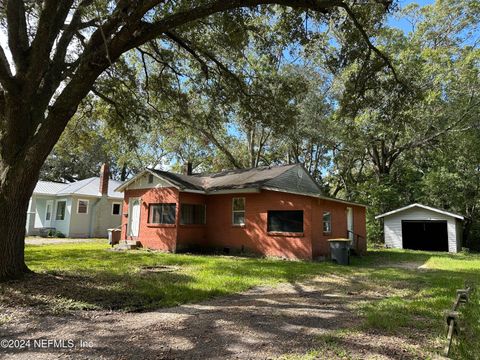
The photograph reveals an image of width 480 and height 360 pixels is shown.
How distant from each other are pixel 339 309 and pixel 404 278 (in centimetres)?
521

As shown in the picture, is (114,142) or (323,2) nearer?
(323,2)

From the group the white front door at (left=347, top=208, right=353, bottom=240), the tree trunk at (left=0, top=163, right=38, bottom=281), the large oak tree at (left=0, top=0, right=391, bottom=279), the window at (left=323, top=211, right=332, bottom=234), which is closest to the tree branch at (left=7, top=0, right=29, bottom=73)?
the large oak tree at (left=0, top=0, right=391, bottom=279)

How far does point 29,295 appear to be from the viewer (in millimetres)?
6477

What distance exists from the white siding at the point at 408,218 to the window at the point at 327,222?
441 inches

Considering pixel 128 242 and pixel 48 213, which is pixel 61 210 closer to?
pixel 48 213

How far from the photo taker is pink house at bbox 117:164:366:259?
50.1ft

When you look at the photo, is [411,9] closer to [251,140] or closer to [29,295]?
[251,140]

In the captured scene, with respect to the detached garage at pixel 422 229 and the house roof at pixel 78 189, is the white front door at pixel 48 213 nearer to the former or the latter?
the house roof at pixel 78 189

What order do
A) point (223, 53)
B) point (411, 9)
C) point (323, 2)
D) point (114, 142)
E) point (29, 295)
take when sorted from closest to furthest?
point (29, 295), point (323, 2), point (223, 53), point (114, 142), point (411, 9)

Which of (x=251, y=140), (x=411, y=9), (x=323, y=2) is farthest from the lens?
(x=251, y=140)

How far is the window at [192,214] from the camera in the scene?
57.7 feet

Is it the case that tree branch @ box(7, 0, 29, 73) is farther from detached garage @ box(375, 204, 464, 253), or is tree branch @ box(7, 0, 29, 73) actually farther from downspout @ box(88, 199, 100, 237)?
detached garage @ box(375, 204, 464, 253)

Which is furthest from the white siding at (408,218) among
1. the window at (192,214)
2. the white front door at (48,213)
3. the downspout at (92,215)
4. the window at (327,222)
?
the white front door at (48,213)

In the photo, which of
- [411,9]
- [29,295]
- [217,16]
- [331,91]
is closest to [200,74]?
[217,16]
